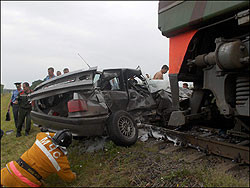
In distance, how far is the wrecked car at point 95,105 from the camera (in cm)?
360

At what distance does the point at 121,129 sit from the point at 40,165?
150cm

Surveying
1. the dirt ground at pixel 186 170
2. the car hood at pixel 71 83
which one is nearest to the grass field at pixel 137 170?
the dirt ground at pixel 186 170

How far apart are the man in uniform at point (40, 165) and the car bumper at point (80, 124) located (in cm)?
46

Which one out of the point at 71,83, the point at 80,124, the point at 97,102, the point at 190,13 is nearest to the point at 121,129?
the point at 97,102

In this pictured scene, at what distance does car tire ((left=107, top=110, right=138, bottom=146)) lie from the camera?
3.76 metres

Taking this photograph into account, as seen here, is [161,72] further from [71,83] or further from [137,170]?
[137,170]

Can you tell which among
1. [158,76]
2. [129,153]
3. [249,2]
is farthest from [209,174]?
[158,76]

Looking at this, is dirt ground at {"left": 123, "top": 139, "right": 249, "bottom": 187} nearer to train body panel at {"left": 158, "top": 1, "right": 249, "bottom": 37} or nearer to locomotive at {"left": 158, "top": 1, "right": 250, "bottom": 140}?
locomotive at {"left": 158, "top": 1, "right": 250, "bottom": 140}

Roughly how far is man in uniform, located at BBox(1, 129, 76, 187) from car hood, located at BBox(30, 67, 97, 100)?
32.5 inches

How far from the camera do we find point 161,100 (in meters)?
5.47

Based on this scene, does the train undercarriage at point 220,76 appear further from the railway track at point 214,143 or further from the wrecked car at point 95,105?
the wrecked car at point 95,105

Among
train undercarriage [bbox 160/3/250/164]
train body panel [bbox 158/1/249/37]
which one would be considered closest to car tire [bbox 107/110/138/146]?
train undercarriage [bbox 160/3/250/164]

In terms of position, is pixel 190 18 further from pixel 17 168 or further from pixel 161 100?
pixel 17 168

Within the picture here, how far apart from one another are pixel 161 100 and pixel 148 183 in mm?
3018
